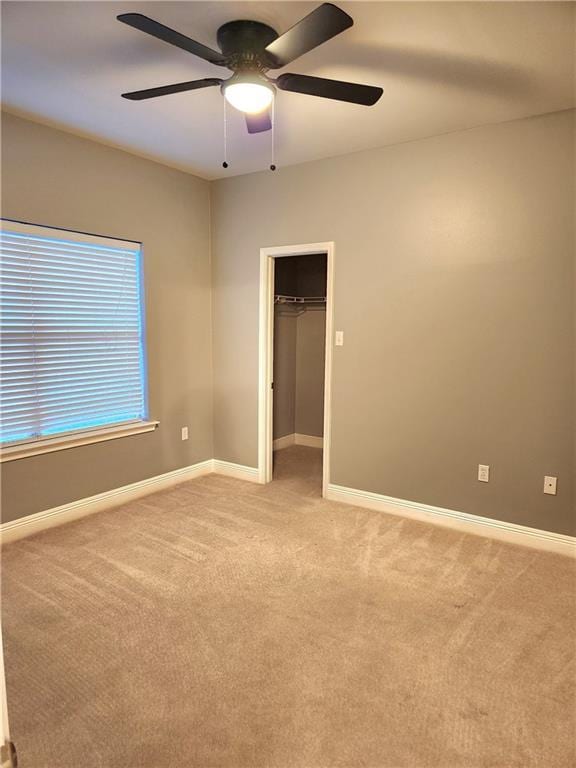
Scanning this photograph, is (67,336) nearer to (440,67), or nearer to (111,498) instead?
(111,498)

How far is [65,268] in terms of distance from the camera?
10.6ft

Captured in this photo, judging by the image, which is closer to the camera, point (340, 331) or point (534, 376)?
point (534, 376)

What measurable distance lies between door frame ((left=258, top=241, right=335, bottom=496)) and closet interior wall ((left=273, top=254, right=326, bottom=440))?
1192 mm

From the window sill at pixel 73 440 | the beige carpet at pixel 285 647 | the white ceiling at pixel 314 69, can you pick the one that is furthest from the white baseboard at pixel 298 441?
the white ceiling at pixel 314 69

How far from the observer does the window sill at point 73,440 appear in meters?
3.01

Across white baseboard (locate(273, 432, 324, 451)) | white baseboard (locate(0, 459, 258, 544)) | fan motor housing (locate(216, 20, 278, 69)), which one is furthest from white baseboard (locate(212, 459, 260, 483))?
fan motor housing (locate(216, 20, 278, 69))

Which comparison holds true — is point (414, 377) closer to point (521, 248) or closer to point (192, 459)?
point (521, 248)

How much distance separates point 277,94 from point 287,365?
11.0 feet

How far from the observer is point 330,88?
1.94 meters

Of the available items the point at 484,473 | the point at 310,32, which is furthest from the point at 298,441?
the point at 310,32

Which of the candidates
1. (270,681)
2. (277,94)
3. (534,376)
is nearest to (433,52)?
(277,94)

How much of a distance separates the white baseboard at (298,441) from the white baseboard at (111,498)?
1.11 m

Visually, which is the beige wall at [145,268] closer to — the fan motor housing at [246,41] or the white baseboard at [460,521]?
the white baseboard at [460,521]

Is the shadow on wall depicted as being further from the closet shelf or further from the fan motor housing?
the closet shelf
